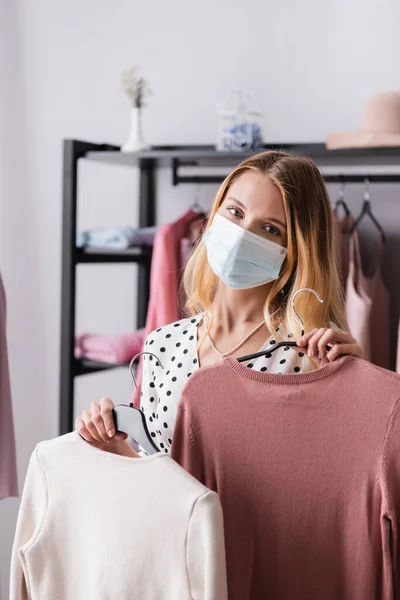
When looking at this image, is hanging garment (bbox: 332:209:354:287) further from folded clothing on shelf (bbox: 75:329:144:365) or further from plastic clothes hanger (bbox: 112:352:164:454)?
plastic clothes hanger (bbox: 112:352:164:454)

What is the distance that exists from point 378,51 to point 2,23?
1488mm

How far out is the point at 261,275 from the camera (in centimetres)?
145

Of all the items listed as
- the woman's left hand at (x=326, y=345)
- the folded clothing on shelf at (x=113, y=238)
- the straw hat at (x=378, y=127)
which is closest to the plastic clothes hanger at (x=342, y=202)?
the straw hat at (x=378, y=127)

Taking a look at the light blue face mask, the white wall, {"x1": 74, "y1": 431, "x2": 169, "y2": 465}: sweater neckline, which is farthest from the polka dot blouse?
the white wall

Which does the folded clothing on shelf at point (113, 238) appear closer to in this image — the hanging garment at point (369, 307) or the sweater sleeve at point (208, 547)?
the hanging garment at point (369, 307)

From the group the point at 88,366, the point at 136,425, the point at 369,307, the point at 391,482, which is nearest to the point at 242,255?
the point at 136,425

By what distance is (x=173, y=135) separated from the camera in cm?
293

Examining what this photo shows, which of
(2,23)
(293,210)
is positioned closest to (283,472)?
(293,210)

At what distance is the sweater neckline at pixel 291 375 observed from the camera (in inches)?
48.6

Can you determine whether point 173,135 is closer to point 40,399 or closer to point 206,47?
point 206,47

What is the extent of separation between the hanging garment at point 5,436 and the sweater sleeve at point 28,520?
0.81 m

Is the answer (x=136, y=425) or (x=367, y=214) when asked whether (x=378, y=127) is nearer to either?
(x=367, y=214)

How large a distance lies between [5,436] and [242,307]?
0.93m

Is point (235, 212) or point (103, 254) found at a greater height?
point (235, 212)
